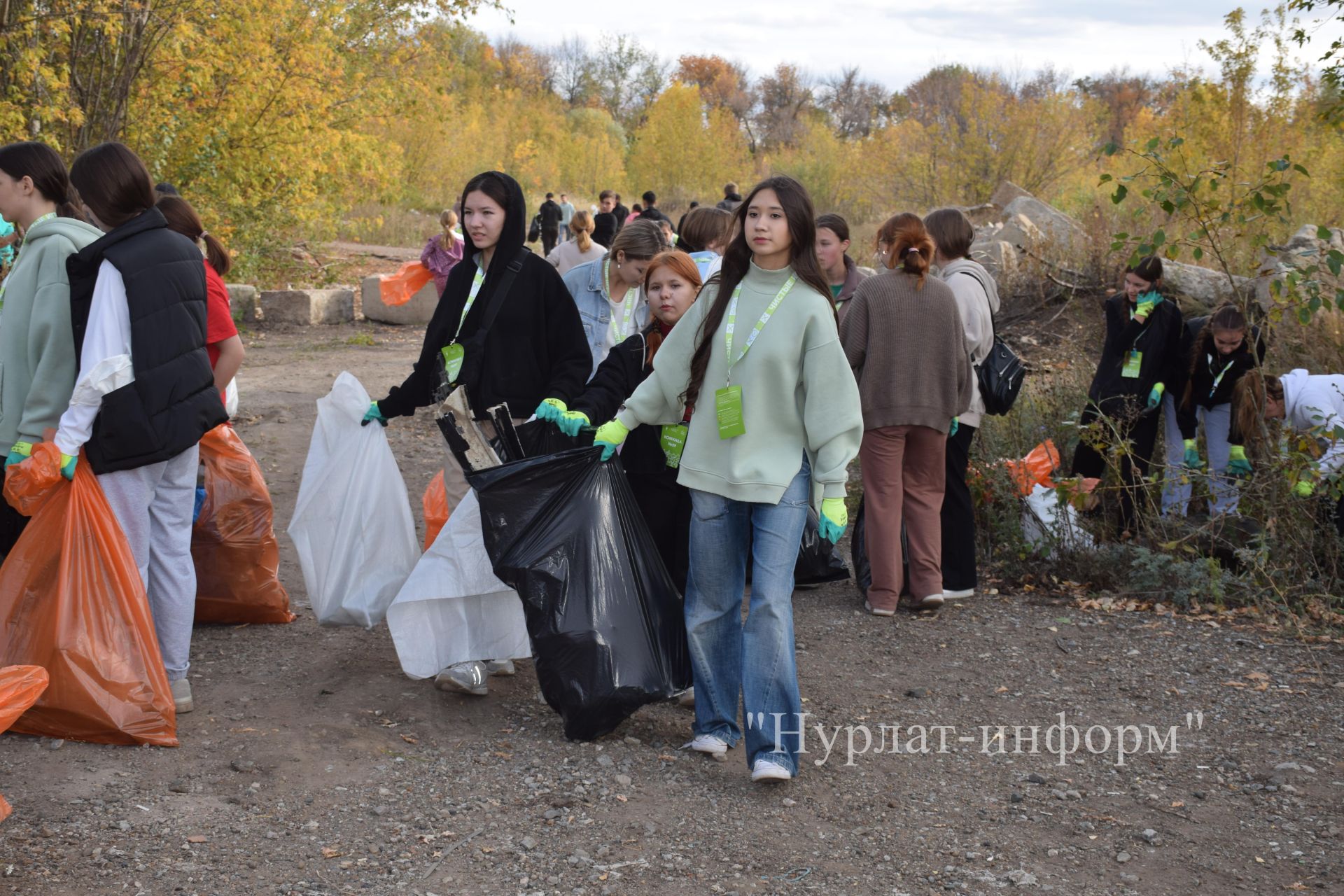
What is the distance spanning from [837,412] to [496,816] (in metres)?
1.39

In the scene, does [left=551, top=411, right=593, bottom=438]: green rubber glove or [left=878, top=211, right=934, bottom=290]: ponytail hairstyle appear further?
[left=878, top=211, right=934, bottom=290]: ponytail hairstyle

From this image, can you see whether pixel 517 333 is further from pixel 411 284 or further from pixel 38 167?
pixel 411 284

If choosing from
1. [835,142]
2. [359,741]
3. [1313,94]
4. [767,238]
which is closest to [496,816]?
[359,741]

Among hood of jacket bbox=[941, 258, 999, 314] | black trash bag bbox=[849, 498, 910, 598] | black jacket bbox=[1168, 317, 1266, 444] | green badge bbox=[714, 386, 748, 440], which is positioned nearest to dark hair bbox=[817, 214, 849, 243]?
hood of jacket bbox=[941, 258, 999, 314]

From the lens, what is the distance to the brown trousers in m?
4.94

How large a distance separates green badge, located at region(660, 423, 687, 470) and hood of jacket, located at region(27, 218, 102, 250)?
1770mm

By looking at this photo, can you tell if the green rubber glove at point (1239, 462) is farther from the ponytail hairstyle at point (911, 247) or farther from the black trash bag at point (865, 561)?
the ponytail hairstyle at point (911, 247)

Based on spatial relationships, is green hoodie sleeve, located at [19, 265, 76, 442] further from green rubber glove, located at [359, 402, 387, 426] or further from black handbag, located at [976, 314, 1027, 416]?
black handbag, located at [976, 314, 1027, 416]

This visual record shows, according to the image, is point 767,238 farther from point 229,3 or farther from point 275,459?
point 229,3

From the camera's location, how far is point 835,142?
34500 millimetres

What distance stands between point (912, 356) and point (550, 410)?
1.82 meters

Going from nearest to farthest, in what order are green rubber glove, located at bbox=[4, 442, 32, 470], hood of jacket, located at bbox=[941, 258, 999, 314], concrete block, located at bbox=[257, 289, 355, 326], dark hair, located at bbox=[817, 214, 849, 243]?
green rubber glove, located at bbox=[4, 442, 32, 470] → hood of jacket, located at bbox=[941, 258, 999, 314] → dark hair, located at bbox=[817, 214, 849, 243] → concrete block, located at bbox=[257, 289, 355, 326]

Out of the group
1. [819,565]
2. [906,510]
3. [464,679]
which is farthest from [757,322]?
[819,565]

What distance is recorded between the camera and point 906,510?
507 centimetres
